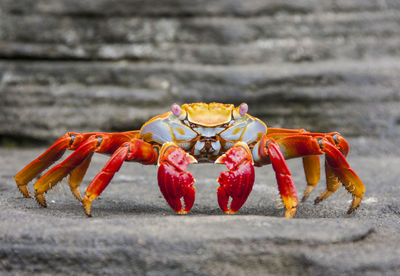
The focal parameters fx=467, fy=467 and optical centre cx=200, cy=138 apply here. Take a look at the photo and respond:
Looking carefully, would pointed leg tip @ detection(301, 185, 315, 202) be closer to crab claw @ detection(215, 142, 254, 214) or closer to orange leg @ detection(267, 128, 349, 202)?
orange leg @ detection(267, 128, 349, 202)

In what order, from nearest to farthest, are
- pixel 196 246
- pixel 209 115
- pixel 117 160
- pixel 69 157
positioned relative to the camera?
1. pixel 196 246
2. pixel 117 160
3. pixel 69 157
4. pixel 209 115

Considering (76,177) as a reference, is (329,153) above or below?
above

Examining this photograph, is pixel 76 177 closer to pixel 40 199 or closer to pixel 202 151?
pixel 40 199

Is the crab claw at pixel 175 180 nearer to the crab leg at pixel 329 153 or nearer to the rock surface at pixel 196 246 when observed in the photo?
the rock surface at pixel 196 246

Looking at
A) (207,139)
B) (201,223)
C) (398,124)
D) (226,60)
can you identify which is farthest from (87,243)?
(398,124)

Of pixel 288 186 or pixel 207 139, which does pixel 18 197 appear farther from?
pixel 288 186

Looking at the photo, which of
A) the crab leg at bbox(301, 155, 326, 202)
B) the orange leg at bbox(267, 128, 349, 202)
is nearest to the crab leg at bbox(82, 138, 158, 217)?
the orange leg at bbox(267, 128, 349, 202)

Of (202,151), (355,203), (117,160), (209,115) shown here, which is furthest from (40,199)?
(355,203)
